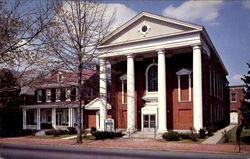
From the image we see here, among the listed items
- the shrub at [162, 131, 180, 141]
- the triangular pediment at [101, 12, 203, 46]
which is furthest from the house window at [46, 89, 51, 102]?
the shrub at [162, 131, 180, 141]

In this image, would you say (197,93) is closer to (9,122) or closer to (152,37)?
(152,37)

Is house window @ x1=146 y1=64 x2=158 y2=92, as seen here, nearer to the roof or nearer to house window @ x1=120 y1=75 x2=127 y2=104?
house window @ x1=120 y1=75 x2=127 y2=104

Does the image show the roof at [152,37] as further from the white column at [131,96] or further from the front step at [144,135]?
the front step at [144,135]

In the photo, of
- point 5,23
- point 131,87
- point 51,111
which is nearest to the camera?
point 5,23

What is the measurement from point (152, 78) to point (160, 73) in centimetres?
391

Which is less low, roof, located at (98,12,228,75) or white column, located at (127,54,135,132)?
roof, located at (98,12,228,75)

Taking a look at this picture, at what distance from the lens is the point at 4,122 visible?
129 ft

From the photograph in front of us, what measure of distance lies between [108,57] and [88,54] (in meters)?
8.79

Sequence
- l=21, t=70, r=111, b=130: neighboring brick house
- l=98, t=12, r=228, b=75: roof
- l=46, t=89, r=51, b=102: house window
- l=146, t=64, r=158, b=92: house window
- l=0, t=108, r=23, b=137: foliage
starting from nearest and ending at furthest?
l=98, t=12, r=228, b=75: roof
l=146, t=64, r=158, b=92: house window
l=0, t=108, r=23, b=137: foliage
l=21, t=70, r=111, b=130: neighboring brick house
l=46, t=89, r=51, b=102: house window

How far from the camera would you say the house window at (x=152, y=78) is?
33.3 metres

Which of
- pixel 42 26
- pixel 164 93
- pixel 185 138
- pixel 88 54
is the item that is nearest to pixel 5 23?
pixel 42 26

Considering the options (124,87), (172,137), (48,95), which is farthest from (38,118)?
(172,137)

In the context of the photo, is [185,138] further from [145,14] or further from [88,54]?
[145,14]

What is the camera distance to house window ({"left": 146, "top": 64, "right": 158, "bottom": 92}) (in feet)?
109
